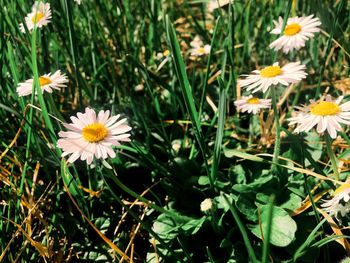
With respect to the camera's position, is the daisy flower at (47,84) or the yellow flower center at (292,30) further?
the yellow flower center at (292,30)

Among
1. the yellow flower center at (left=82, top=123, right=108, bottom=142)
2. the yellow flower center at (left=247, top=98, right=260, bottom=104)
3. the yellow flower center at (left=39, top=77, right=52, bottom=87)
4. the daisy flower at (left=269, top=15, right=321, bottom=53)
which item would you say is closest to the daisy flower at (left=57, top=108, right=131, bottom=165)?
the yellow flower center at (left=82, top=123, right=108, bottom=142)

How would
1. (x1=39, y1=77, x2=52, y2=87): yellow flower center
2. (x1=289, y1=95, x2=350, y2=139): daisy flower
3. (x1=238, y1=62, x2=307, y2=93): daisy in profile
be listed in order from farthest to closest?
1. (x1=39, y1=77, x2=52, y2=87): yellow flower center
2. (x1=238, y1=62, x2=307, y2=93): daisy in profile
3. (x1=289, y1=95, x2=350, y2=139): daisy flower

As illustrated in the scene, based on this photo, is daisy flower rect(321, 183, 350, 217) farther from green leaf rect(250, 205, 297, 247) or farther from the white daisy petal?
green leaf rect(250, 205, 297, 247)

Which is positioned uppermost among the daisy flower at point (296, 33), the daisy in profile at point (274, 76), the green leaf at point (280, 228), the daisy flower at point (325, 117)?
the daisy flower at point (296, 33)

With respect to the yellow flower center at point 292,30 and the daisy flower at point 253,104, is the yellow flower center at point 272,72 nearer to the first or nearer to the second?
the daisy flower at point 253,104

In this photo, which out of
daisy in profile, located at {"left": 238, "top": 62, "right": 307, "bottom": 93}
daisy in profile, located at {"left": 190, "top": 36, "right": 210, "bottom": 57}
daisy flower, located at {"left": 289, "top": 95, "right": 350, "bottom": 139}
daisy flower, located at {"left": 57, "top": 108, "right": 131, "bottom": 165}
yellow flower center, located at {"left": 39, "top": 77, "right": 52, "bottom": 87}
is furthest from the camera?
daisy in profile, located at {"left": 190, "top": 36, "right": 210, "bottom": 57}

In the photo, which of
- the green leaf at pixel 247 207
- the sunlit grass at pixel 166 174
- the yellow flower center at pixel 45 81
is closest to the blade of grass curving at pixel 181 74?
the sunlit grass at pixel 166 174

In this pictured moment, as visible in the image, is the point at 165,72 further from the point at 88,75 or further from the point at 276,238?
the point at 276,238

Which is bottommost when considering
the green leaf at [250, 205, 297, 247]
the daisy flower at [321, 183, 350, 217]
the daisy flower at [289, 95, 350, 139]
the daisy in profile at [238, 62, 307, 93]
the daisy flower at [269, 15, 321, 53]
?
the green leaf at [250, 205, 297, 247]

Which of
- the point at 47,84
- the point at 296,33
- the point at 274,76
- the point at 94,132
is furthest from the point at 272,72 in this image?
the point at 47,84
